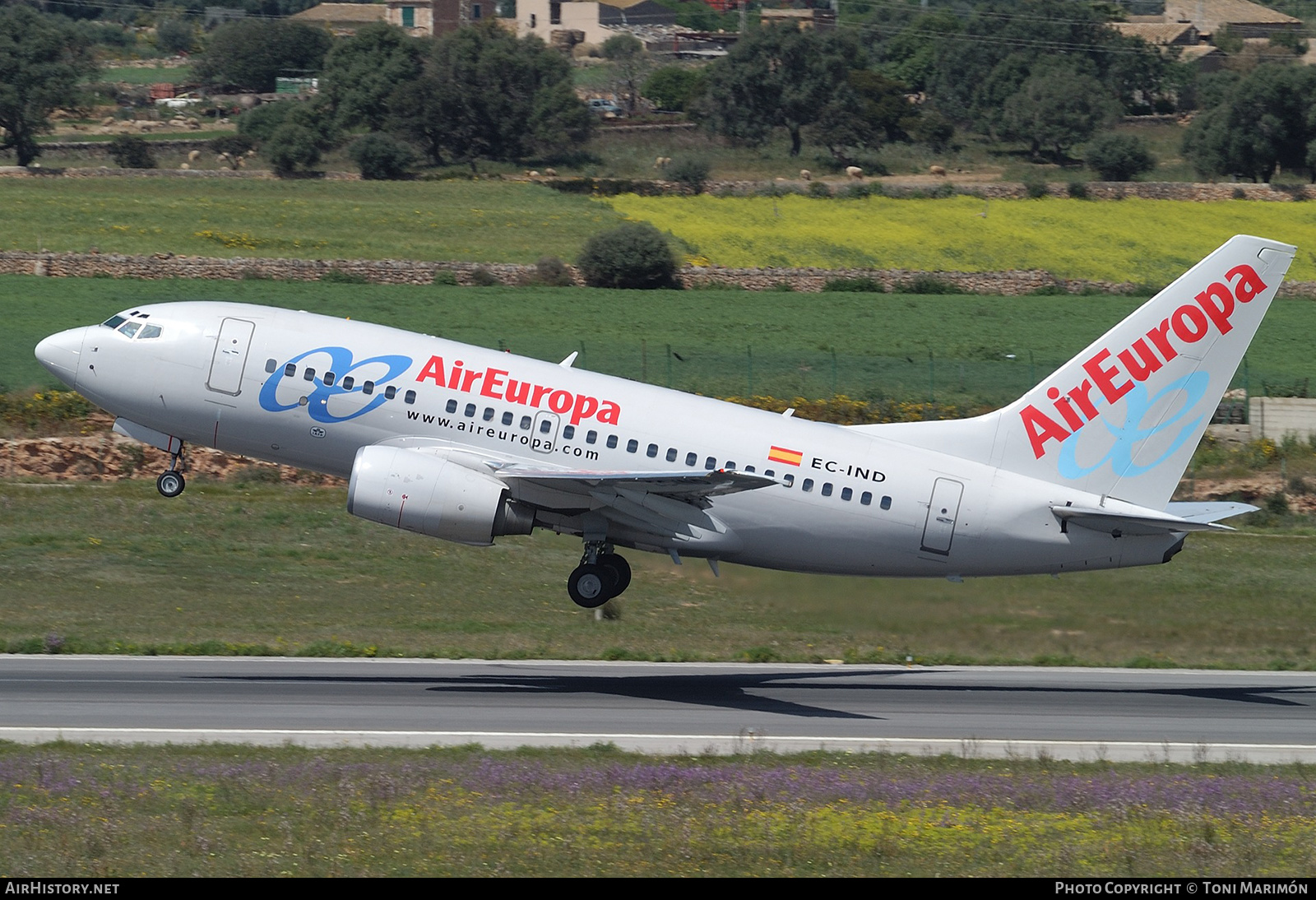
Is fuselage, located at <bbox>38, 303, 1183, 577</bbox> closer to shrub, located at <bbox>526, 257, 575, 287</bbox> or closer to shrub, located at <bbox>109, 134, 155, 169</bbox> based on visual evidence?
shrub, located at <bbox>526, 257, 575, 287</bbox>

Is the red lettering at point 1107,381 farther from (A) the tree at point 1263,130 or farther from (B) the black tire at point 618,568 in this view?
(A) the tree at point 1263,130

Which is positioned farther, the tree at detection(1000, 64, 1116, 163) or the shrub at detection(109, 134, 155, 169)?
the tree at detection(1000, 64, 1116, 163)

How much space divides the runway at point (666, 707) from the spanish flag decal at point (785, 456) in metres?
4.81

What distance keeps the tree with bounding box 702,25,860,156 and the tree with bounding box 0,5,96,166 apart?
5805cm

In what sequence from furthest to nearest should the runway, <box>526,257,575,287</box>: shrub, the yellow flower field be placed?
the yellow flower field < <box>526,257,575,287</box>: shrub < the runway

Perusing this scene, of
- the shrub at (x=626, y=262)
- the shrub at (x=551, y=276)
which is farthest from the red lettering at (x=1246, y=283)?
the shrub at (x=626, y=262)

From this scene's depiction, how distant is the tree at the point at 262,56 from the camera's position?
612 feet

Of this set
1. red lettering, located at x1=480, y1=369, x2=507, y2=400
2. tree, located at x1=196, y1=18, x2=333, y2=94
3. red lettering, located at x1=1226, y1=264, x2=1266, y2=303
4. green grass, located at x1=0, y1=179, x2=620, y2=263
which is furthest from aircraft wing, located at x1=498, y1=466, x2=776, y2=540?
tree, located at x1=196, y1=18, x2=333, y2=94

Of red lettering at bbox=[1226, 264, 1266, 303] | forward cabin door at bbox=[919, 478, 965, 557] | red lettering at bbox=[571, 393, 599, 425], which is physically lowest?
forward cabin door at bbox=[919, 478, 965, 557]

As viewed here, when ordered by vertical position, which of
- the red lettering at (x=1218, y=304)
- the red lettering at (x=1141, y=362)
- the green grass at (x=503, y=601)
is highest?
the red lettering at (x=1218, y=304)

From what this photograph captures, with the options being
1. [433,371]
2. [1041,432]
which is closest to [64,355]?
[433,371]

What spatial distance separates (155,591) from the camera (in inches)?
1635

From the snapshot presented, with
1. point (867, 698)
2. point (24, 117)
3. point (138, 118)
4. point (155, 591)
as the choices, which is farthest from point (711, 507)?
point (138, 118)

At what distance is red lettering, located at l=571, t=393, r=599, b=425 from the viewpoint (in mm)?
32406
